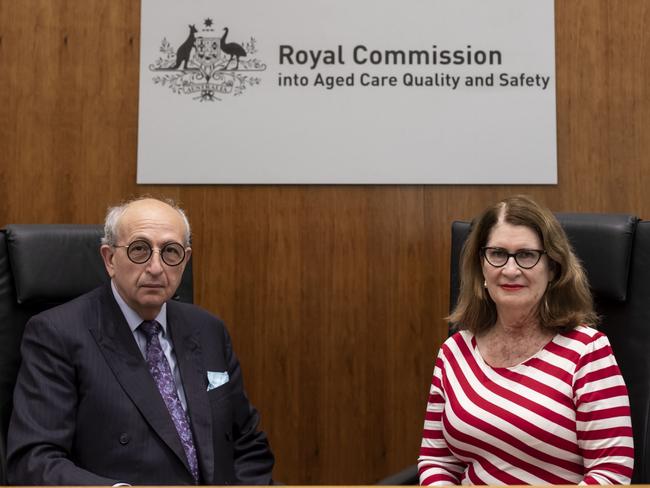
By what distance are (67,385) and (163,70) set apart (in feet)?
4.50

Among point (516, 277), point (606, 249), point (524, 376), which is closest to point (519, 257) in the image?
point (516, 277)

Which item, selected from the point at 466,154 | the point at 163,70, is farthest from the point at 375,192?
the point at 163,70

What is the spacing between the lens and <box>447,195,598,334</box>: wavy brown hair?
1.66 metres

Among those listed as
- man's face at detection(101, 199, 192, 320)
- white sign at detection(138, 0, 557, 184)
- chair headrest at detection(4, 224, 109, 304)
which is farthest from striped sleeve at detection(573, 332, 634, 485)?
chair headrest at detection(4, 224, 109, 304)

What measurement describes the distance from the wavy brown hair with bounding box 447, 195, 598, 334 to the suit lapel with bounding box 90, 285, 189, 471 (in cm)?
81

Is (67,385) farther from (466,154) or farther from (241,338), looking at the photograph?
(466,154)

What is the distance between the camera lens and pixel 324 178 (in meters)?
2.63

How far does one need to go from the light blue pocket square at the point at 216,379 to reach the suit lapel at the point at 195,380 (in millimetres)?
14

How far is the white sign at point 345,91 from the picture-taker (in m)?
2.64

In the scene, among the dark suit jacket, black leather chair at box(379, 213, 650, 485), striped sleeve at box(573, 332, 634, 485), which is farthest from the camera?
black leather chair at box(379, 213, 650, 485)

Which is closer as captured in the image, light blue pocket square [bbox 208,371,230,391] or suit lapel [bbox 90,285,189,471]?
suit lapel [bbox 90,285,189,471]

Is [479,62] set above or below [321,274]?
above

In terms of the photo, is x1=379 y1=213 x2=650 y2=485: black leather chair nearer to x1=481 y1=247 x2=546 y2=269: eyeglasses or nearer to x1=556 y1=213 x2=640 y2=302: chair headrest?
x1=556 y1=213 x2=640 y2=302: chair headrest

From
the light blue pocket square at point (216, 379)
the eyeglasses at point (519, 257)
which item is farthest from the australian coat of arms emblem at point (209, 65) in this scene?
the eyeglasses at point (519, 257)
